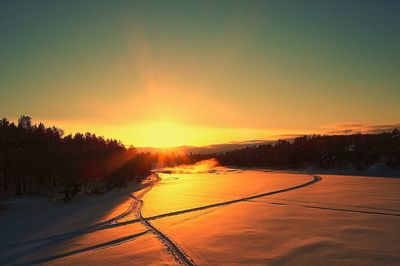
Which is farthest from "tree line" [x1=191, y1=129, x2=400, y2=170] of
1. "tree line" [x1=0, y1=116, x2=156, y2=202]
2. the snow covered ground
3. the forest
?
the snow covered ground

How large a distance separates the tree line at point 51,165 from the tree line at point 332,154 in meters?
69.8

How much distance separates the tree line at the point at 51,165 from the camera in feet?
176

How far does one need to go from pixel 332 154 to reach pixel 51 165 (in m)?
92.5

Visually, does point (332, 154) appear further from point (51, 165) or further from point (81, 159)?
point (51, 165)

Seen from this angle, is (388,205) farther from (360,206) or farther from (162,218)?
(162,218)

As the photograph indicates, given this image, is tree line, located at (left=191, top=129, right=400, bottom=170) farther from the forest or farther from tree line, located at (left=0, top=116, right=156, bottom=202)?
tree line, located at (left=0, top=116, right=156, bottom=202)

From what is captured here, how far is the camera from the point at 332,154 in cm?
11581

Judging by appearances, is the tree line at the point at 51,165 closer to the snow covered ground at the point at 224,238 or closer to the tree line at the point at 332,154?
the snow covered ground at the point at 224,238

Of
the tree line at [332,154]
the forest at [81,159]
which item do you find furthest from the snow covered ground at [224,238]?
the tree line at [332,154]

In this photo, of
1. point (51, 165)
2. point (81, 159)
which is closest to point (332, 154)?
point (81, 159)

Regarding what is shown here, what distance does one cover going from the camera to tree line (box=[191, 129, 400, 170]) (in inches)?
4061

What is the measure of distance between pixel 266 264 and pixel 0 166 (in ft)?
194

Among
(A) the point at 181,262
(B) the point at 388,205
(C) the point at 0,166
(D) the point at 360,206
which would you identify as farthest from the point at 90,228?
(C) the point at 0,166

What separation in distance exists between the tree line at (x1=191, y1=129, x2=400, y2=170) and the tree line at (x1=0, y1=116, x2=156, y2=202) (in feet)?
229
